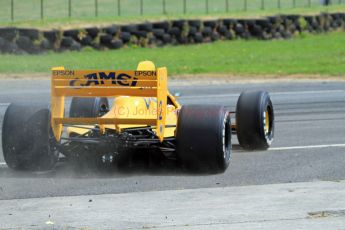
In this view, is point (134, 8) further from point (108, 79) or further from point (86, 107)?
point (108, 79)

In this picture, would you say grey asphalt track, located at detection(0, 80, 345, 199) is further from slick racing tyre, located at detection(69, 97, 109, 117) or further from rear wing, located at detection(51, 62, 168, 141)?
slick racing tyre, located at detection(69, 97, 109, 117)

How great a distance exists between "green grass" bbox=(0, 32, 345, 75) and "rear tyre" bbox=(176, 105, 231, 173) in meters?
14.5

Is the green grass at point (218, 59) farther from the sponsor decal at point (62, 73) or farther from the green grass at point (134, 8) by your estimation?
the sponsor decal at point (62, 73)

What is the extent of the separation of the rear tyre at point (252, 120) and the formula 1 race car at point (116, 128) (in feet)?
3.08

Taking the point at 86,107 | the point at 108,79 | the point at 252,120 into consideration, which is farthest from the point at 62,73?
the point at 252,120

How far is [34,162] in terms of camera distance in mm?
10766

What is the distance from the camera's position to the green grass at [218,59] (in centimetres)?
2572

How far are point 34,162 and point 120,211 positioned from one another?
2465 mm

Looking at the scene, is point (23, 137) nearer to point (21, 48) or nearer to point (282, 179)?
point (282, 179)

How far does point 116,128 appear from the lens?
1079 centimetres

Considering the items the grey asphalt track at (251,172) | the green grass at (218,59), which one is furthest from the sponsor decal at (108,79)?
the green grass at (218,59)

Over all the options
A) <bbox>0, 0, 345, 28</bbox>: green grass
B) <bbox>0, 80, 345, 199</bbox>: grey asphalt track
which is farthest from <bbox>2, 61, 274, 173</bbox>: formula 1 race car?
<bbox>0, 0, 345, 28</bbox>: green grass

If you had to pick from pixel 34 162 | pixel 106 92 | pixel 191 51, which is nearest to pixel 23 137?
pixel 34 162

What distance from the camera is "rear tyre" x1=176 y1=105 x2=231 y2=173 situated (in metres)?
10.4
